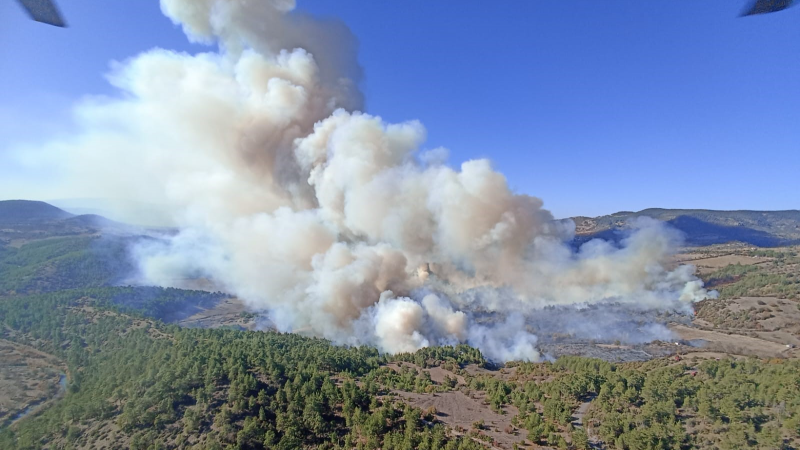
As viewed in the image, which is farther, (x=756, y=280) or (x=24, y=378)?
(x=756, y=280)

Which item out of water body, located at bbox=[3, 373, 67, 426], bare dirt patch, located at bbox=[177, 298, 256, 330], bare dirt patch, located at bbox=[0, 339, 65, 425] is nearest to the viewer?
water body, located at bbox=[3, 373, 67, 426]

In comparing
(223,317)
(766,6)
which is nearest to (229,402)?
(766,6)

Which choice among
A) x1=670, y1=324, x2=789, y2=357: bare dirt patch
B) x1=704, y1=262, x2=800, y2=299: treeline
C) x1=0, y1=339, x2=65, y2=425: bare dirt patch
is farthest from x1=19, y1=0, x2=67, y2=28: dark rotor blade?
x1=704, y1=262, x2=800, y2=299: treeline

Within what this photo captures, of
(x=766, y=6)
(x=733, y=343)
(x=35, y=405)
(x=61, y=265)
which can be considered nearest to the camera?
(x=766, y=6)

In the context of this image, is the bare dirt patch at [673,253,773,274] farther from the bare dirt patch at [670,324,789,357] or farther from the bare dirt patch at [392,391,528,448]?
the bare dirt patch at [392,391,528,448]

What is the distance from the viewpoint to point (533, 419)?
33.4 metres

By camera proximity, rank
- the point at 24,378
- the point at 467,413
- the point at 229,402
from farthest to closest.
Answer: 1. the point at 24,378
2. the point at 467,413
3. the point at 229,402

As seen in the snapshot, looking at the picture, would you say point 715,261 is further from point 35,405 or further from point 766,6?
point 35,405

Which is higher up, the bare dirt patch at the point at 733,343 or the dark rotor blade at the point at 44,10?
the dark rotor blade at the point at 44,10

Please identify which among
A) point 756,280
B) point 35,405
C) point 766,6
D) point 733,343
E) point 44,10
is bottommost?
point 733,343

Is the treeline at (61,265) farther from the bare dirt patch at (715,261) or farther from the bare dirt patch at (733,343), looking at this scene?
the bare dirt patch at (715,261)

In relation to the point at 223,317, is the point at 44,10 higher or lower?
higher

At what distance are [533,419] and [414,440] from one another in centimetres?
1096

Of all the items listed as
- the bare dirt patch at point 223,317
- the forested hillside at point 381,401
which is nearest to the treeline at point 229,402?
the forested hillside at point 381,401
